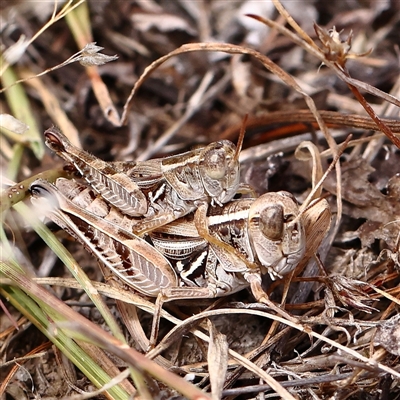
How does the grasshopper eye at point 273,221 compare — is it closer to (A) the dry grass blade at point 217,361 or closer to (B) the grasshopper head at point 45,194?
(A) the dry grass blade at point 217,361

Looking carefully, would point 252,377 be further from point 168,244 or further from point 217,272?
point 168,244

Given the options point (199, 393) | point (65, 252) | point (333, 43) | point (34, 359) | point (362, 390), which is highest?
point (333, 43)

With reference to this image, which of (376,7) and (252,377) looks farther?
(376,7)

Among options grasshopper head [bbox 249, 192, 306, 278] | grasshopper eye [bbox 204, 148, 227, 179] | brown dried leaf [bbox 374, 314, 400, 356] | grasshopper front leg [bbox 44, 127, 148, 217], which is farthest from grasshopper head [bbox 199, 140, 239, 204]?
brown dried leaf [bbox 374, 314, 400, 356]

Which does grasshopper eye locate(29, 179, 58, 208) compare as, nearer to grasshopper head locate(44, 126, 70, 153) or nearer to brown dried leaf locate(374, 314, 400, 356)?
grasshopper head locate(44, 126, 70, 153)

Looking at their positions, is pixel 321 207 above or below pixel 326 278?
above

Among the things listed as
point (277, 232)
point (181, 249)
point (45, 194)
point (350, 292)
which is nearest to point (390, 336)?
point (350, 292)

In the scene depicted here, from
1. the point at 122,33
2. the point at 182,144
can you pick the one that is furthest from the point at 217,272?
the point at 122,33
